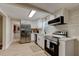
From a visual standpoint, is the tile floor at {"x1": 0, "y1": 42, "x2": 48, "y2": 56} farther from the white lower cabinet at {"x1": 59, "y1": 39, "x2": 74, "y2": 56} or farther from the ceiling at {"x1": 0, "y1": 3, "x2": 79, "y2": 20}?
the ceiling at {"x1": 0, "y1": 3, "x2": 79, "y2": 20}

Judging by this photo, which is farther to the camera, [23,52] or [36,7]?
[23,52]

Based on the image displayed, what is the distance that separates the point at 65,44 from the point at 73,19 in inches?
46.7

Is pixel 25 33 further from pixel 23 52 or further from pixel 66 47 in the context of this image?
pixel 66 47

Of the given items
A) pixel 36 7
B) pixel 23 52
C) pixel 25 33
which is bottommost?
pixel 23 52

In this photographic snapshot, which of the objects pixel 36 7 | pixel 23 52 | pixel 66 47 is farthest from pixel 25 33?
pixel 66 47

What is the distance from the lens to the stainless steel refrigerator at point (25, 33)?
650cm

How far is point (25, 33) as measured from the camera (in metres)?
6.63

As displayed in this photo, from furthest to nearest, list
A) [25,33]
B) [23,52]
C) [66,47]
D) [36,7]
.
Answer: [25,33] < [23,52] < [36,7] < [66,47]

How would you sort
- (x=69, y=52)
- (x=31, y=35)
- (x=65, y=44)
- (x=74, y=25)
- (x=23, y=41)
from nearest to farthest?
(x=65, y=44)
(x=69, y=52)
(x=74, y=25)
(x=23, y=41)
(x=31, y=35)

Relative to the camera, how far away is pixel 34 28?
7.50 m

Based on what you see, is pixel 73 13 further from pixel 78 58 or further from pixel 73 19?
pixel 78 58

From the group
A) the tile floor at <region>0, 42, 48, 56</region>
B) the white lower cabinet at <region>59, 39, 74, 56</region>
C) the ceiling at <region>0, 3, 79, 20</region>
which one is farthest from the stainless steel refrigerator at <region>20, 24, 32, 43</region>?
the white lower cabinet at <region>59, 39, 74, 56</region>

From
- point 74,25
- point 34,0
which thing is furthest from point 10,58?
point 74,25

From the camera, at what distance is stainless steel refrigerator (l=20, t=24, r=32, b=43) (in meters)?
6.50
